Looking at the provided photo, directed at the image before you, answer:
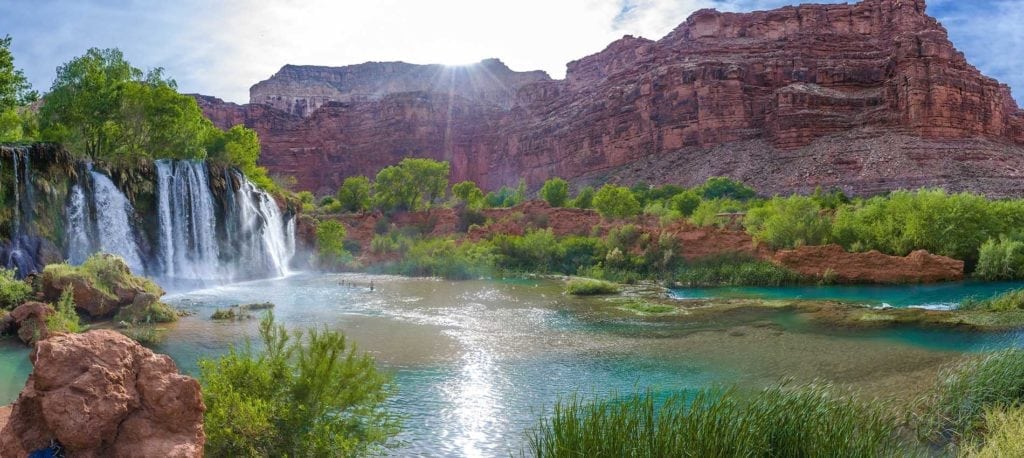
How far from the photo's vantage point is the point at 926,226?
2745 cm

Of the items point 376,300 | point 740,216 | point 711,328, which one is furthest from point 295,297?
point 740,216

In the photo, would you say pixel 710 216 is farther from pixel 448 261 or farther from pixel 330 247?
pixel 330 247

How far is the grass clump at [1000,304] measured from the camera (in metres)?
16.7

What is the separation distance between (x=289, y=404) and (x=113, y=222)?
2267 cm

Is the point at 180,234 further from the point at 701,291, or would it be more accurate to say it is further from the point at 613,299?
the point at 701,291

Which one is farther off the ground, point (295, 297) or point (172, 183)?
point (172, 183)

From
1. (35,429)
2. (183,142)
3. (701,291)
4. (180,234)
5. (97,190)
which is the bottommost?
(701,291)

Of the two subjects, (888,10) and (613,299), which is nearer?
(613,299)

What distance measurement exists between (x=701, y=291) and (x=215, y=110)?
95.2 m

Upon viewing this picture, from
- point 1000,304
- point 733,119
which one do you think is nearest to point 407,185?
point 733,119

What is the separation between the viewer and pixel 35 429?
4.57m

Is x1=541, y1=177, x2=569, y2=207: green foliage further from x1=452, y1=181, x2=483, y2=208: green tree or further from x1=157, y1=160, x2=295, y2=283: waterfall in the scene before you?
x1=157, y1=160, x2=295, y2=283: waterfall

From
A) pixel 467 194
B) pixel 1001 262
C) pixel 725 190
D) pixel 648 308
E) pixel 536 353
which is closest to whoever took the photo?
pixel 536 353

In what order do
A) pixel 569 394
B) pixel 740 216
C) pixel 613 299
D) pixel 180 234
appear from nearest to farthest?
pixel 569 394, pixel 613 299, pixel 180 234, pixel 740 216
